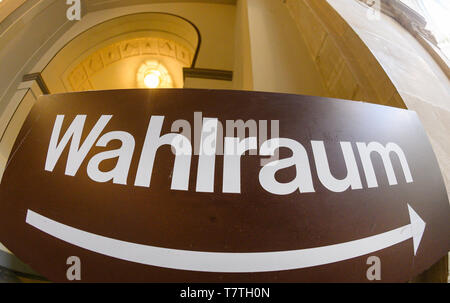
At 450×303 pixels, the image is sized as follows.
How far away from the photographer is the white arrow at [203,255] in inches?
25.0

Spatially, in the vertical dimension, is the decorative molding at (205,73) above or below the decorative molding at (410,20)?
above

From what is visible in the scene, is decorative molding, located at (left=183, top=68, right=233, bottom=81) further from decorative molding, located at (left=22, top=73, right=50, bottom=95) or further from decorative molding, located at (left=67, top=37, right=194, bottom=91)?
decorative molding, located at (left=22, top=73, right=50, bottom=95)

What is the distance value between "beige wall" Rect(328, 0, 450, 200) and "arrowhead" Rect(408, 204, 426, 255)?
407 mm

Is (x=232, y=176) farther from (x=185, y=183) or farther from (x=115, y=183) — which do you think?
(x=115, y=183)

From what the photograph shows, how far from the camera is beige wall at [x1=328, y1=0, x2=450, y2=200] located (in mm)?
1326

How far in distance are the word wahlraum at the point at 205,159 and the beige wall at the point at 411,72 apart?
688mm

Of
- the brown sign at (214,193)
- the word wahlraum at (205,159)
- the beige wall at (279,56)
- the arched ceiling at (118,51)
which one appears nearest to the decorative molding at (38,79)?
the arched ceiling at (118,51)

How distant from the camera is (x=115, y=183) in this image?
2.38 ft

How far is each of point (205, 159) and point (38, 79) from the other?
15.0 ft

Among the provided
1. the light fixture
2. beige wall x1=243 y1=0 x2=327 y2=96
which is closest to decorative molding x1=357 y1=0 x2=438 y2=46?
beige wall x1=243 y1=0 x2=327 y2=96

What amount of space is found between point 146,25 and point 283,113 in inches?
218

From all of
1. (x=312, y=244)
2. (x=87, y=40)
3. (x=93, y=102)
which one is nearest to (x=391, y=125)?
(x=312, y=244)

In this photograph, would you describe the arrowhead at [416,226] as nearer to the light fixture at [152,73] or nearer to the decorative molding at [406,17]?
the decorative molding at [406,17]

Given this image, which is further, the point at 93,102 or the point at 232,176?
the point at 93,102
